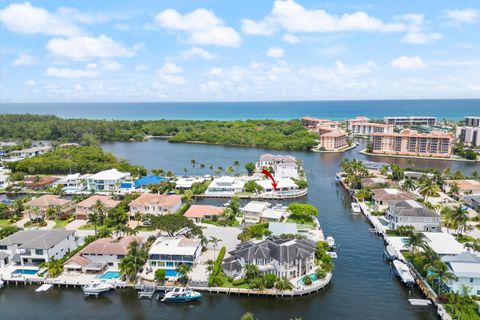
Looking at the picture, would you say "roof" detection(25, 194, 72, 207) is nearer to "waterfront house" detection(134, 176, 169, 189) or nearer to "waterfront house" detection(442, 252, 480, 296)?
"waterfront house" detection(134, 176, 169, 189)

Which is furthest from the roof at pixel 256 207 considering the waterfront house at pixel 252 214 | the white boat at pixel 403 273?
the white boat at pixel 403 273

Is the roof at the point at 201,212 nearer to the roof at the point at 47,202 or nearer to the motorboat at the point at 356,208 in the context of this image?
the roof at the point at 47,202

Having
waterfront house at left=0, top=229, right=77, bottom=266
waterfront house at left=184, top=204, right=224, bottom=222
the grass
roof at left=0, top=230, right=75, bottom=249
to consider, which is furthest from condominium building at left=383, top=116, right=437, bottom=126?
roof at left=0, top=230, right=75, bottom=249

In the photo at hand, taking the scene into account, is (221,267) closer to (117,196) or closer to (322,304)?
(322,304)

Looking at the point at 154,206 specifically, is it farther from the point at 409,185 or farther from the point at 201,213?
the point at 409,185

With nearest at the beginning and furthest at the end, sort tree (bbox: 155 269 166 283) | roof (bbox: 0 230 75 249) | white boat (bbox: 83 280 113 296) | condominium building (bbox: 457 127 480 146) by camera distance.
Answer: white boat (bbox: 83 280 113 296), tree (bbox: 155 269 166 283), roof (bbox: 0 230 75 249), condominium building (bbox: 457 127 480 146)

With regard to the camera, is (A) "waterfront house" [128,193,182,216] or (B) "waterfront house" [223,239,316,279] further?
(A) "waterfront house" [128,193,182,216]
